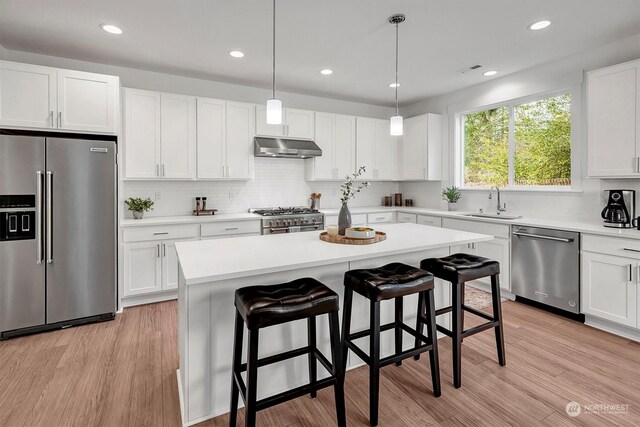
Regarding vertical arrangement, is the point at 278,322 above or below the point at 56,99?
below

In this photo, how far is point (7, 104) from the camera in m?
2.88

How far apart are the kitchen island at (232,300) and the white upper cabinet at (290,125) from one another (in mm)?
2345

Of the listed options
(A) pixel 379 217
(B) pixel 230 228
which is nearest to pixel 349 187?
(B) pixel 230 228

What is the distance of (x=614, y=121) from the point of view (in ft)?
10.1

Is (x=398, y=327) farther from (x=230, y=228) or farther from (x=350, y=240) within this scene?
(x=230, y=228)

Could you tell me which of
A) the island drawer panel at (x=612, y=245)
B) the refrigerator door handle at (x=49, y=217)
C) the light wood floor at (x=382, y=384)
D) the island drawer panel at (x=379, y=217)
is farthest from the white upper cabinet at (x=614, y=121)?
the refrigerator door handle at (x=49, y=217)

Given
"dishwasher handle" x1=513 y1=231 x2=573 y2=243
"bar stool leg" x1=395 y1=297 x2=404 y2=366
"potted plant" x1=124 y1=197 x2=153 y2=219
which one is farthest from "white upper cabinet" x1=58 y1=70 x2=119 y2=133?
"dishwasher handle" x1=513 y1=231 x2=573 y2=243

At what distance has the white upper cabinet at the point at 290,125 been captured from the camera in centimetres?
440

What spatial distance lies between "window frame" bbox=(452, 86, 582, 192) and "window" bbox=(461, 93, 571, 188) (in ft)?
0.05

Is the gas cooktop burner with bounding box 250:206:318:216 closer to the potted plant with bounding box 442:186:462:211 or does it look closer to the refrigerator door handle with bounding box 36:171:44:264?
the potted plant with bounding box 442:186:462:211

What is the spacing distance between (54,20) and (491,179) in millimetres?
5132

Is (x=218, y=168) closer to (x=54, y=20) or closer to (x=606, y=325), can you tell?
(x=54, y=20)

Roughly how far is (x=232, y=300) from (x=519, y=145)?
4.14 meters

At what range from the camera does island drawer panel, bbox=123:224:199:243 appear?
3477mm
